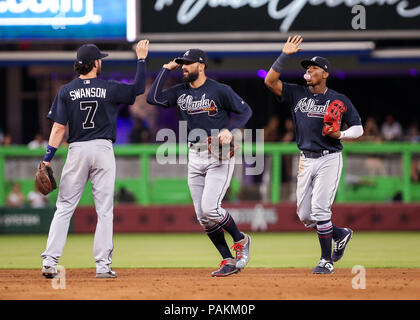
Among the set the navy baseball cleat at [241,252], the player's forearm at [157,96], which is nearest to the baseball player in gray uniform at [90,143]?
the player's forearm at [157,96]

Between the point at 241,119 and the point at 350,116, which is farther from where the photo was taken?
the point at 350,116

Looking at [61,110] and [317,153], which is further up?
[61,110]

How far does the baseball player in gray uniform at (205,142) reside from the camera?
8062 mm

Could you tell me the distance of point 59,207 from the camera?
784 centimetres

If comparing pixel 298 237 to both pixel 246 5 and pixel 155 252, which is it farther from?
pixel 246 5

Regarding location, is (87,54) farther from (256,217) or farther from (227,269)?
(256,217)

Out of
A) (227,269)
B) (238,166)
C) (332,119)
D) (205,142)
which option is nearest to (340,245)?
(227,269)

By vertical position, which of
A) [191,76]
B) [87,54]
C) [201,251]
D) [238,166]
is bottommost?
[201,251]

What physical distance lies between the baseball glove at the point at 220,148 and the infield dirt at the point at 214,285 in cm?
119

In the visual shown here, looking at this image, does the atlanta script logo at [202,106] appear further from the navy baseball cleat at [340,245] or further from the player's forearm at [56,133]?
the navy baseball cleat at [340,245]

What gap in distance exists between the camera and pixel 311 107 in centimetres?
830

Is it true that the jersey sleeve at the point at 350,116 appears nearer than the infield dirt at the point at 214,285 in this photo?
No

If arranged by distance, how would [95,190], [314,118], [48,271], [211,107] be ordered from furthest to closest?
[314,118] < [211,107] < [95,190] < [48,271]

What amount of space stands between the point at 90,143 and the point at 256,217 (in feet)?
25.6
